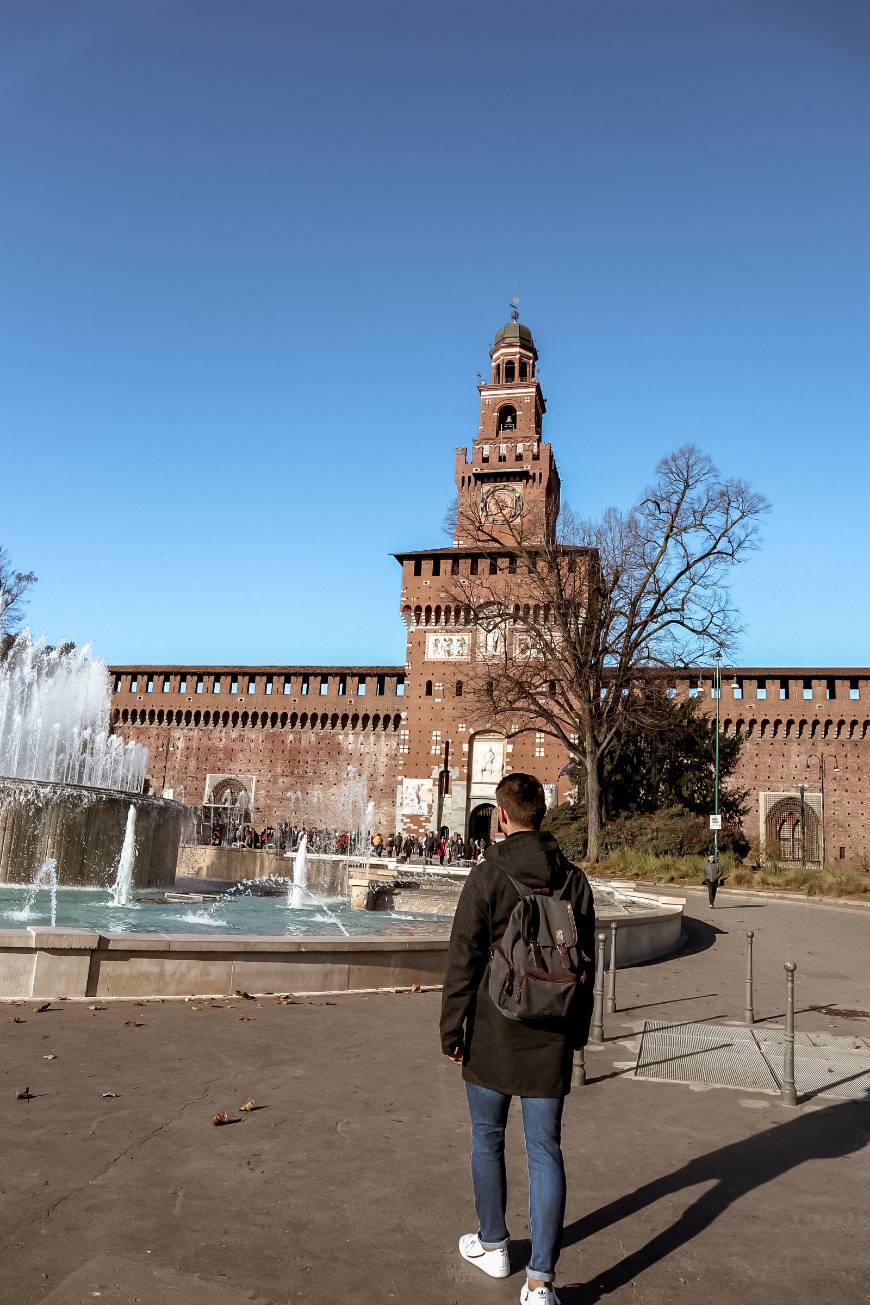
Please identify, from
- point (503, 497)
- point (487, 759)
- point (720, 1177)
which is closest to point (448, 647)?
point (487, 759)

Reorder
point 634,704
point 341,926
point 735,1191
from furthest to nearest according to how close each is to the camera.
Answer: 1. point 634,704
2. point 341,926
3. point 735,1191

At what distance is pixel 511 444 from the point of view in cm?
4588

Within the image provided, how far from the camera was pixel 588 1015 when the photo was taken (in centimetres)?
303

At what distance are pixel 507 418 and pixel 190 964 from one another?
140ft

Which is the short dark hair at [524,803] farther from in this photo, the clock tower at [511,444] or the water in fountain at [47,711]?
the clock tower at [511,444]

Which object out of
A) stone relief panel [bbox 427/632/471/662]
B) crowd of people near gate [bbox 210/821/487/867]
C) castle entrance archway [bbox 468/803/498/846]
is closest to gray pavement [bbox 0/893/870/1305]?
crowd of people near gate [bbox 210/821/487/867]

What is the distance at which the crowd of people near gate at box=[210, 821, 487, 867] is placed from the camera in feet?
118

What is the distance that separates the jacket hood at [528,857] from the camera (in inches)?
119

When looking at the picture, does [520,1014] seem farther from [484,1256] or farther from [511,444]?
[511,444]

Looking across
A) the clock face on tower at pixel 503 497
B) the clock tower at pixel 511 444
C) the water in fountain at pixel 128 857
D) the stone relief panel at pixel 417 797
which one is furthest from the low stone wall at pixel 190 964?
the clock face on tower at pixel 503 497

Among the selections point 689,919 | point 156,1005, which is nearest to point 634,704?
point 689,919

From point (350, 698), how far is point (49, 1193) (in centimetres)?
4016

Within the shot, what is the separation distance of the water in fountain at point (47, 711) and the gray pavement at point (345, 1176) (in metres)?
16.9

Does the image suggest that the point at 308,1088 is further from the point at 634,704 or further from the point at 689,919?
the point at 634,704
